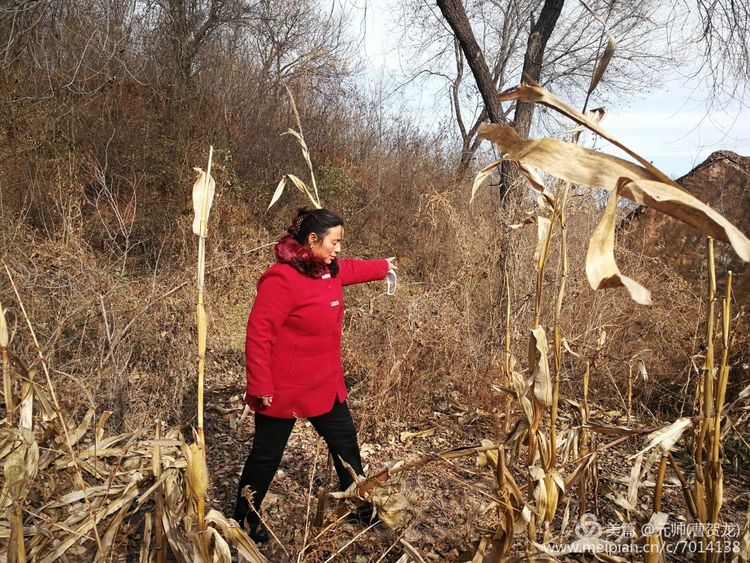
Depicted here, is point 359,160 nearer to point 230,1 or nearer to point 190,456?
point 230,1

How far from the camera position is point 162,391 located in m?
3.83

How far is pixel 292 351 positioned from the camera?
2561mm

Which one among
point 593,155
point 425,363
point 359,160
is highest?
point 359,160

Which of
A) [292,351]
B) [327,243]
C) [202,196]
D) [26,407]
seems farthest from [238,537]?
[327,243]

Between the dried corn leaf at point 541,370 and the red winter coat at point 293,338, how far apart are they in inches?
48.9

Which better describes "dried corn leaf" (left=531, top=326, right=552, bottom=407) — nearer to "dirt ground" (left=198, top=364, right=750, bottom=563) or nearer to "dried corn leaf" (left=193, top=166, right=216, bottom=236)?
"dirt ground" (left=198, top=364, right=750, bottom=563)

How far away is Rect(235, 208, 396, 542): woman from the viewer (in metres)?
2.47

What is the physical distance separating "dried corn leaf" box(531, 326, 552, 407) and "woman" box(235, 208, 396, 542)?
1244 millimetres

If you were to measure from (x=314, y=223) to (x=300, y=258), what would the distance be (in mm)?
168

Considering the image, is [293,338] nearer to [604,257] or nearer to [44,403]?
[44,403]

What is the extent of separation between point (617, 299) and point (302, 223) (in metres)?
3.39

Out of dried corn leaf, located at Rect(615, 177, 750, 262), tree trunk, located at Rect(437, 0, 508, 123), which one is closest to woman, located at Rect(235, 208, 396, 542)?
dried corn leaf, located at Rect(615, 177, 750, 262)

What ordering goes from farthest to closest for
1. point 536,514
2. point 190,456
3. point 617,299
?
point 617,299
point 536,514
point 190,456

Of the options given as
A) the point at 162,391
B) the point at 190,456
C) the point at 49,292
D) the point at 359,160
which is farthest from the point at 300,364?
the point at 359,160
